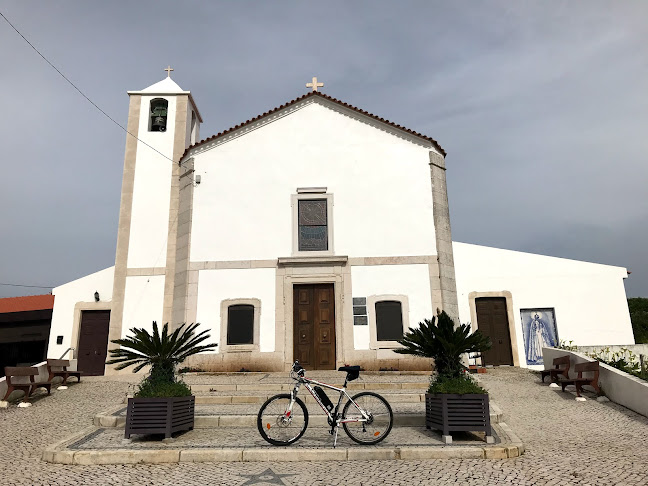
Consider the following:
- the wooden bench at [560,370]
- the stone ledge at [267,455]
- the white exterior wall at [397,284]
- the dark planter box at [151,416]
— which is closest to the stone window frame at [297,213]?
the white exterior wall at [397,284]

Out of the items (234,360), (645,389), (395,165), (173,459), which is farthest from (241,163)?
(645,389)

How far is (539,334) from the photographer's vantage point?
1611cm

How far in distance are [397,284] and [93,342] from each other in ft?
33.5

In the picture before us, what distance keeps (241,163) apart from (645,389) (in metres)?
11.9

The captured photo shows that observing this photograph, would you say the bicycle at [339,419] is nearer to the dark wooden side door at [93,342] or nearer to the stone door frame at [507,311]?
the stone door frame at [507,311]

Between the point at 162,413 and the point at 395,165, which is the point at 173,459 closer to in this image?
the point at 162,413

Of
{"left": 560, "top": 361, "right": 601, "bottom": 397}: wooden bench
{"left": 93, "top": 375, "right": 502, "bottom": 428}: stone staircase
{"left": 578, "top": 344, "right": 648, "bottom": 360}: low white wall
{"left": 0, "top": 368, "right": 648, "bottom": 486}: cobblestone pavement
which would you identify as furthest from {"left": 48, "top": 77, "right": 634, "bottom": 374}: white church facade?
{"left": 0, "top": 368, "right": 648, "bottom": 486}: cobblestone pavement

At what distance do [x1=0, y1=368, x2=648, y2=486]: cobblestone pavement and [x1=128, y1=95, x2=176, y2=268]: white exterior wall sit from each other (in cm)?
710

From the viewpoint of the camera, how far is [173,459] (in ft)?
19.9

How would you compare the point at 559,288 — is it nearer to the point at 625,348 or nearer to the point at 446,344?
the point at 625,348

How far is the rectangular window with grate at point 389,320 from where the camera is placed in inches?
545

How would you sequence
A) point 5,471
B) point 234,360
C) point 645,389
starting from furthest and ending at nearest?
point 234,360, point 645,389, point 5,471

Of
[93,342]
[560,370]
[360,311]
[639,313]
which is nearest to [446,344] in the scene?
[560,370]

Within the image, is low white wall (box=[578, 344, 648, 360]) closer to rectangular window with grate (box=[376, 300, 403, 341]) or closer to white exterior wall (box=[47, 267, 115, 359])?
rectangular window with grate (box=[376, 300, 403, 341])
